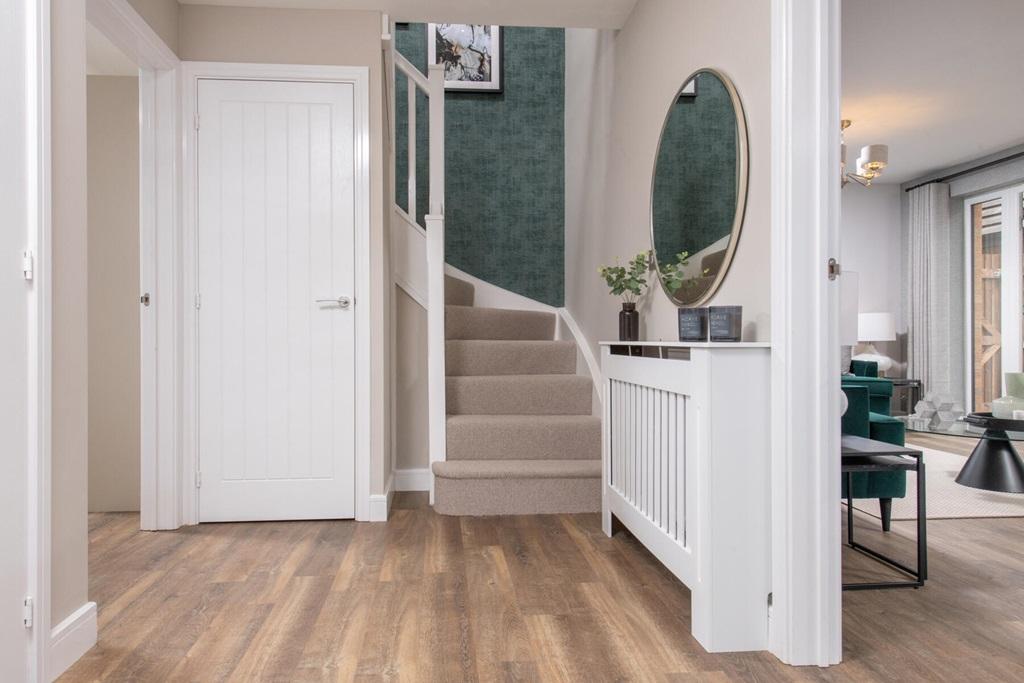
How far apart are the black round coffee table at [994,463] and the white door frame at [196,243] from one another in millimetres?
3173

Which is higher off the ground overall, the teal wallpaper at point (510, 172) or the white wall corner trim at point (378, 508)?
the teal wallpaper at point (510, 172)

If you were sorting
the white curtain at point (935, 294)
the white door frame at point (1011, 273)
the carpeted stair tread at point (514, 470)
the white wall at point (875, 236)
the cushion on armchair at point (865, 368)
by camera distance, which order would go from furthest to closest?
the white wall at point (875, 236) → the white curtain at point (935, 294) → the white door frame at point (1011, 273) → the cushion on armchair at point (865, 368) → the carpeted stair tread at point (514, 470)

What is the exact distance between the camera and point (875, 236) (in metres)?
7.48

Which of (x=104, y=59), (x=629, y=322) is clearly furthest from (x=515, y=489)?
(x=104, y=59)

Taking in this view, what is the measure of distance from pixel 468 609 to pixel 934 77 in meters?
4.61

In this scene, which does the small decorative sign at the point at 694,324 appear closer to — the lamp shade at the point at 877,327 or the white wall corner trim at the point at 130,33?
the white wall corner trim at the point at 130,33

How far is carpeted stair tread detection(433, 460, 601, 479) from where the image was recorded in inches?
125

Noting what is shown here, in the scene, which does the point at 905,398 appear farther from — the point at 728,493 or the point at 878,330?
the point at 728,493

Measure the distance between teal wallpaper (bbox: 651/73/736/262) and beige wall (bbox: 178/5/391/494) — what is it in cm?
128

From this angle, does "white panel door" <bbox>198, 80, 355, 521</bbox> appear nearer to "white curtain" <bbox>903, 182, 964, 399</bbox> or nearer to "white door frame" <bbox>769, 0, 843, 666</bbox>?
"white door frame" <bbox>769, 0, 843, 666</bbox>

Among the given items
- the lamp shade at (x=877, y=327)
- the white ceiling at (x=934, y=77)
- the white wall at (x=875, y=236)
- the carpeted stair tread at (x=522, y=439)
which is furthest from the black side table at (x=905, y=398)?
the carpeted stair tread at (x=522, y=439)

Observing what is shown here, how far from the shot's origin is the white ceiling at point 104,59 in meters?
2.94

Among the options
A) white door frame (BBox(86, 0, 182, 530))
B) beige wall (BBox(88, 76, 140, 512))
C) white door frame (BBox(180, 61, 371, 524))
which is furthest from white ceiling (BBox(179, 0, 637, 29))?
beige wall (BBox(88, 76, 140, 512))

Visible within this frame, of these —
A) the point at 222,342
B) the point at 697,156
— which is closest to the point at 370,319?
the point at 222,342
